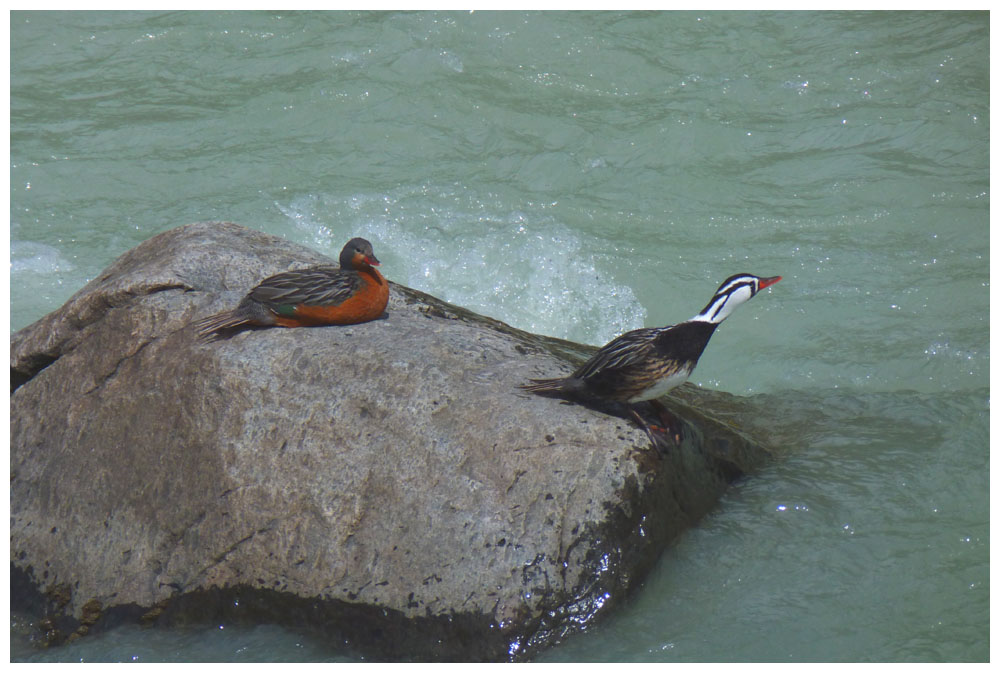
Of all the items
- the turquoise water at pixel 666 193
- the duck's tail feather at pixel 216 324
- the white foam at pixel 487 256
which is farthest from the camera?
the white foam at pixel 487 256

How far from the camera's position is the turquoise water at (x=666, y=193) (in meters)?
5.15

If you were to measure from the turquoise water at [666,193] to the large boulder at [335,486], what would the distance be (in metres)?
0.41

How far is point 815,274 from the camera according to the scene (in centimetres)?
849

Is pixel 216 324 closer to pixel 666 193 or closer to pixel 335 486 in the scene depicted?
pixel 335 486

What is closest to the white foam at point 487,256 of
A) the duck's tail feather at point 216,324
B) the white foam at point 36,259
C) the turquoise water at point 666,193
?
the turquoise water at point 666,193

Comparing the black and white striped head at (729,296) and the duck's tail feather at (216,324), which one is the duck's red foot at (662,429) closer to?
the black and white striped head at (729,296)

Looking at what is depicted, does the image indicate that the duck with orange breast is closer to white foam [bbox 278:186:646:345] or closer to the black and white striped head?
the black and white striped head

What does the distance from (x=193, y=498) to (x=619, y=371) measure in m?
2.04

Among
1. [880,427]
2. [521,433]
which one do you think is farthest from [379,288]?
[880,427]

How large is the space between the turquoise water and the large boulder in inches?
16.3

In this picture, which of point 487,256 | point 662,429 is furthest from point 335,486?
point 487,256

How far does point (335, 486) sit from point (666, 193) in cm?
594

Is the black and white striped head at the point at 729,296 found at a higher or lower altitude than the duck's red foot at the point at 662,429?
higher

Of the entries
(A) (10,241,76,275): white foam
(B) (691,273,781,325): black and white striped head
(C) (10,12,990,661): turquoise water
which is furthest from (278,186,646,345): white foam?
(B) (691,273,781,325): black and white striped head
